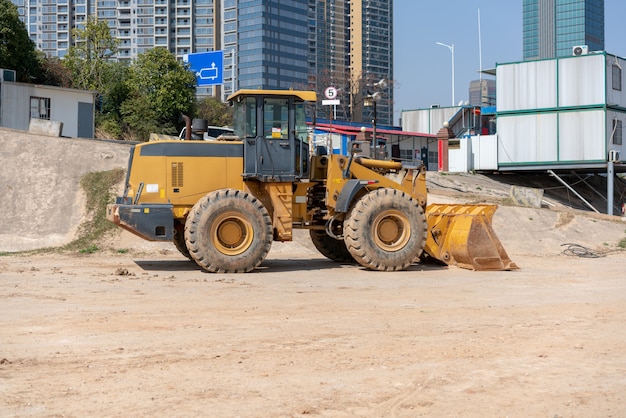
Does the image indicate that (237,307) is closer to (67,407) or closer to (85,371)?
(85,371)

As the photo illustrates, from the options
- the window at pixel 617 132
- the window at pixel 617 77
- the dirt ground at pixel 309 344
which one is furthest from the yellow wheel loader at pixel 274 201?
the window at pixel 617 77

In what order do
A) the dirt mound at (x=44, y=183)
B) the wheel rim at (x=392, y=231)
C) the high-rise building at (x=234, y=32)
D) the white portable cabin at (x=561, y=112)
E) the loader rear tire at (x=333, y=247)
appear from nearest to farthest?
the wheel rim at (x=392, y=231)
the loader rear tire at (x=333, y=247)
the dirt mound at (x=44, y=183)
the white portable cabin at (x=561, y=112)
the high-rise building at (x=234, y=32)

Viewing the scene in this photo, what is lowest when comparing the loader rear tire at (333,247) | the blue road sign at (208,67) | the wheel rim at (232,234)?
the loader rear tire at (333,247)

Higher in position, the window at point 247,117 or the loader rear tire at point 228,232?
the window at point 247,117

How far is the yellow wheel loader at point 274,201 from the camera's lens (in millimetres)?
16156

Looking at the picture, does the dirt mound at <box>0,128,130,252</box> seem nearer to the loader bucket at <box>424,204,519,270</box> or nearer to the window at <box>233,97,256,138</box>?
the window at <box>233,97,256,138</box>

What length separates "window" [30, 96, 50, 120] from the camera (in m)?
45.0

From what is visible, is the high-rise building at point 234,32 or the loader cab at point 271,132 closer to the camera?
the loader cab at point 271,132

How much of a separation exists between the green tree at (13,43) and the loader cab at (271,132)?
147ft

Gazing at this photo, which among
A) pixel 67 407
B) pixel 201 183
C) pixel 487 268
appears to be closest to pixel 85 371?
pixel 67 407

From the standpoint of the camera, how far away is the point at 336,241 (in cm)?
1953

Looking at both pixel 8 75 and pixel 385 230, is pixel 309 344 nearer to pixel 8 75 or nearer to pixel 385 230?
pixel 385 230

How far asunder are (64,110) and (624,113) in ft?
102

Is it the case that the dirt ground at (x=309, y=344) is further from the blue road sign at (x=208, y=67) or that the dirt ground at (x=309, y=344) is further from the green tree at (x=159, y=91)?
the green tree at (x=159, y=91)
